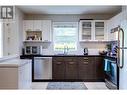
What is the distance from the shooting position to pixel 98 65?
755 cm

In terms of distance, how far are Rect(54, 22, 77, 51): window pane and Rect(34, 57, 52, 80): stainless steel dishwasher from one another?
0.94m

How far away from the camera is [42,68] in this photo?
7.52m

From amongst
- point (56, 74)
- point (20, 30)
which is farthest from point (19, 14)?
point (56, 74)

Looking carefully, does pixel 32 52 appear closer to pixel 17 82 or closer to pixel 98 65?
pixel 98 65

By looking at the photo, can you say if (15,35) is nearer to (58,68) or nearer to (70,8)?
(58,68)

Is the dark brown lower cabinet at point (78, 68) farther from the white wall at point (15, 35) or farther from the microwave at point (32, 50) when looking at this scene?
the white wall at point (15, 35)

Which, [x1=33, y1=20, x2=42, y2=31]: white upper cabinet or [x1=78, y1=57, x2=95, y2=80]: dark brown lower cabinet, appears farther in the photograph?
[x1=33, y1=20, x2=42, y2=31]: white upper cabinet

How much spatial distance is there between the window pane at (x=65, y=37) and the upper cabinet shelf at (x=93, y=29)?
1.56ft

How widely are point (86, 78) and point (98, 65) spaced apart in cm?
61

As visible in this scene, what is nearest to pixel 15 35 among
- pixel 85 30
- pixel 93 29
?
pixel 85 30

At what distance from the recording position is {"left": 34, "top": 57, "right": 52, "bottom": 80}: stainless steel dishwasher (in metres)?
7.51

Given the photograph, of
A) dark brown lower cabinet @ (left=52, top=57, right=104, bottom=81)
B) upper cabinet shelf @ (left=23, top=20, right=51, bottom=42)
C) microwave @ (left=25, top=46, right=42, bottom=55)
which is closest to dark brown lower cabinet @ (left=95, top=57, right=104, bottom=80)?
dark brown lower cabinet @ (left=52, top=57, right=104, bottom=81)

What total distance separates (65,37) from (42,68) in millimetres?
1651

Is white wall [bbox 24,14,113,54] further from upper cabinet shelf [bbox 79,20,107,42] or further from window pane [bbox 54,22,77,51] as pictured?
upper cabinet shelf [bbox 79,20,107,42]
